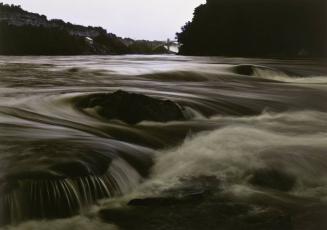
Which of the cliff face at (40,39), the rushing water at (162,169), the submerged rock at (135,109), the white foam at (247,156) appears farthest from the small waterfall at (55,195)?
the cliff face at (40,39)

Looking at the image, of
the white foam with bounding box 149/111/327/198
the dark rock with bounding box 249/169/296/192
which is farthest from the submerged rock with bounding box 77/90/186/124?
the dark rock with bounding box 249/169/296/192

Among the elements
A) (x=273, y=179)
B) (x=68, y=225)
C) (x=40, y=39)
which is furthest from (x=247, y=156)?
(x=40, y=39)

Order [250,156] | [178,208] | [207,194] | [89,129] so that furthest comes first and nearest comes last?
[89,129], [250,156], [207,194], [178,208]

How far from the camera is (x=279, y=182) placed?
4941mm

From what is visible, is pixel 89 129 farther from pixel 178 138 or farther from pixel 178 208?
pixel 178 208

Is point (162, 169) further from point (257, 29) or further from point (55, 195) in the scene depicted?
point (257, 29)

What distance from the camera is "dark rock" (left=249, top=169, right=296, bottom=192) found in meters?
4.84

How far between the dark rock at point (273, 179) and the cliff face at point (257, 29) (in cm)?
3069

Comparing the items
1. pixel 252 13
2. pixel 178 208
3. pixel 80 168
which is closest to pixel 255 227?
pixel 178 208

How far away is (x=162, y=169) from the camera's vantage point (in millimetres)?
5207

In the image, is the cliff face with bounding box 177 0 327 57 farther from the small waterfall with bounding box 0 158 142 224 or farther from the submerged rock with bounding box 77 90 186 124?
the small waterfall with bounding box 0 158 142 224

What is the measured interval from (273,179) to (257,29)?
121 feet

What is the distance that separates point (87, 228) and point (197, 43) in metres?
40.8

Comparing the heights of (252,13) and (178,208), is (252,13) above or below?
above
